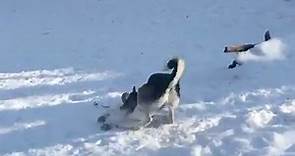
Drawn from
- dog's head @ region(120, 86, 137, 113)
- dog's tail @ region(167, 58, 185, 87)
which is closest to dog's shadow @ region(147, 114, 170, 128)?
dog's head @ region(120, 86, 137, 113)

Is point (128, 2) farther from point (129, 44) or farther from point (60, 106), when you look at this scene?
point (60, 106)

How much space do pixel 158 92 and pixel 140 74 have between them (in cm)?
157

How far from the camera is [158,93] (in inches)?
255

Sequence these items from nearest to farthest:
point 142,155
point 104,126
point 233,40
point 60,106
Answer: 1. point 142,155
2. point 104,126
3. point 60,106
4. point 233,40

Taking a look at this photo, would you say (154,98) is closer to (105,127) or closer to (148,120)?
(148,120)

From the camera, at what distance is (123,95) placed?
6.96 m

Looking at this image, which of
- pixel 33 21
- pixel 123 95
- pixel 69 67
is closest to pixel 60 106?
pixel 123 95

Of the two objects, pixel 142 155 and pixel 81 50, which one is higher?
pixel 81 50

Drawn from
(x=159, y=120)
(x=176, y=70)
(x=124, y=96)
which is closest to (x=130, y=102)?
(x=124, y=96)

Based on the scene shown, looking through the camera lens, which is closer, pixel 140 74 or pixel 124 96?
pixel 124 96

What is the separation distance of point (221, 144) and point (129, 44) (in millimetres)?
3409

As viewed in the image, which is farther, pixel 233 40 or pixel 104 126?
pixel 233 40

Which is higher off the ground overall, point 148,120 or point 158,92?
point 158,92

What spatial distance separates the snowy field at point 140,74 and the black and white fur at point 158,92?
17 cm
